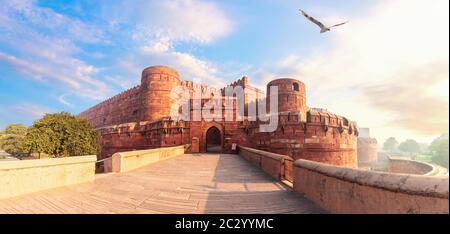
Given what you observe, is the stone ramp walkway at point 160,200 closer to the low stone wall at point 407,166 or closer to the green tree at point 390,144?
A: the low stone wall at point 407,166

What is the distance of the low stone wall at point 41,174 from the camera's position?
3.43 meters

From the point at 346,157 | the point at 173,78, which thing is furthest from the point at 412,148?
the point at 173,78

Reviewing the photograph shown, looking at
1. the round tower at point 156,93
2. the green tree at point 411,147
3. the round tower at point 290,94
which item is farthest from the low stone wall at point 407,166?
the green tree at point 411,147

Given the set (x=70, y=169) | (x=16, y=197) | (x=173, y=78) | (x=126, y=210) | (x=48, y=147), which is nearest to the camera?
(x=126, y=210)

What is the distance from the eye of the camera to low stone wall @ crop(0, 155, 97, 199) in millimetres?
3431

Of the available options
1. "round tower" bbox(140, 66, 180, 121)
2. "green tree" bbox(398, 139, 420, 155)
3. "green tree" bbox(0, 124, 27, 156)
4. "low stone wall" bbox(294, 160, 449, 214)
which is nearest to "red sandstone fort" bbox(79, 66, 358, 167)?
"round tower" bbox(140, 66, 180, 121)

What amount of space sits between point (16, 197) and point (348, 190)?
5094 mm

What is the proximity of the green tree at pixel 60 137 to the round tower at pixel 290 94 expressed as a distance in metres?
20.2

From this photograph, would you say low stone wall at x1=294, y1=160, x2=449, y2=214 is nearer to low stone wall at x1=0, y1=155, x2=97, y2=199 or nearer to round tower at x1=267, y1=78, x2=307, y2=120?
low stone wall at x1=0, y1=155, x2=97, y2=199

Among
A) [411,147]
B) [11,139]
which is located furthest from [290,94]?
[411,147]

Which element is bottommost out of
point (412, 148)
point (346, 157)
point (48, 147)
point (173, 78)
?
point (412, 148)

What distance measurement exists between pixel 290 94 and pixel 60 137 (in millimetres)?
23091
